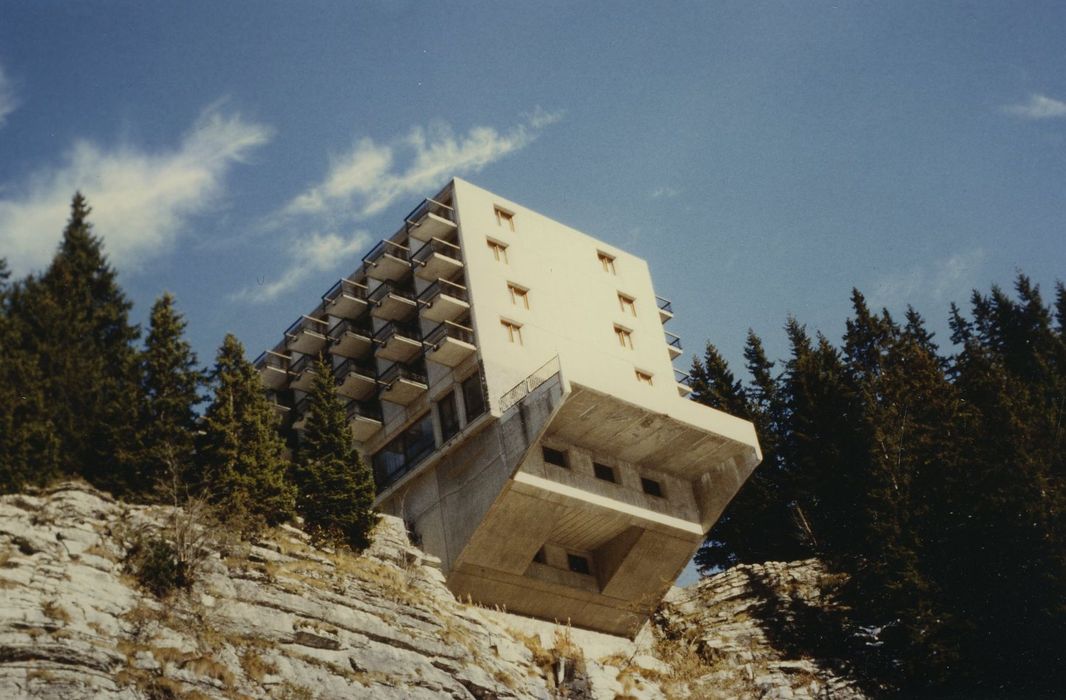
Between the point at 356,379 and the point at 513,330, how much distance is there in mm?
6700

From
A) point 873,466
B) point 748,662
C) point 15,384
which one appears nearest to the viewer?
point 15,384

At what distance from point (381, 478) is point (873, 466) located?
18.8 metres

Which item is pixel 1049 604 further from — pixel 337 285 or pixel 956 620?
pixel 337 285

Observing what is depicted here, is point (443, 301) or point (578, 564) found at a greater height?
point (443, 301)

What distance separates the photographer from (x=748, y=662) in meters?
40.6

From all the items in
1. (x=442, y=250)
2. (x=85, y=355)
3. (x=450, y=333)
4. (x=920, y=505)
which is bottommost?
(x=920, y=505)

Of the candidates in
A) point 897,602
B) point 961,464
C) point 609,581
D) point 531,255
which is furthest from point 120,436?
point 961,464

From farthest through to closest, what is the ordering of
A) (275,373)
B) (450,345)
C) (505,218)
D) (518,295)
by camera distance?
(275,373)
(505,218)
(518,295)
(450,345)

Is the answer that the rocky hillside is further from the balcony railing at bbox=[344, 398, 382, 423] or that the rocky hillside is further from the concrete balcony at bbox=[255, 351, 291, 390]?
the concrete balcony at bbox=[255, 351, 291, 390]

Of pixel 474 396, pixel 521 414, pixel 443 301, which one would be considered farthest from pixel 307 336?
pixel 521 414

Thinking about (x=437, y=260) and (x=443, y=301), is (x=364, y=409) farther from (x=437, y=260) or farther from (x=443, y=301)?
(x=437, y=260)

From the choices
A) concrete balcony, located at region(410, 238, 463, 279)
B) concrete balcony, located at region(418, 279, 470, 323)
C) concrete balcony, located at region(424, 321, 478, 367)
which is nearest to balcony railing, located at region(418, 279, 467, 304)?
concrete balcony, located at region(418, 279, 470, 323)

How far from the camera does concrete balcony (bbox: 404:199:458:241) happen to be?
48.8 metres

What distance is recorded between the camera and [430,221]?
48.7 metres
